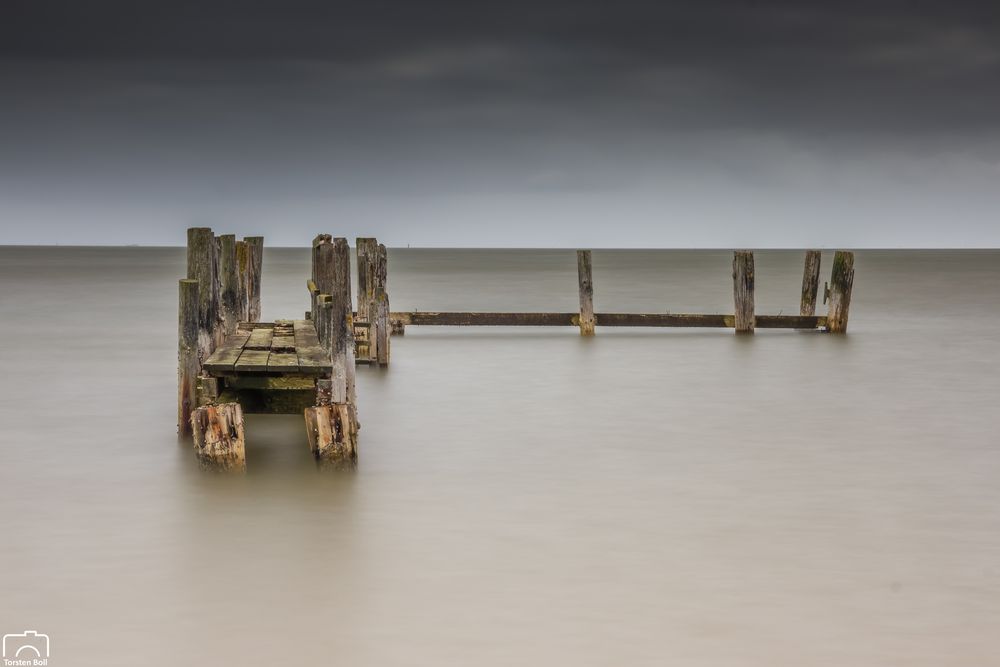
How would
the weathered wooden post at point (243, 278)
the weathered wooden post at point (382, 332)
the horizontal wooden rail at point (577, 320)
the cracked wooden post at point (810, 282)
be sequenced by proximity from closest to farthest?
the weathered wooden post at point (243, 278), the weathered wooden post at point (382, 332), the horizontal wooden rail at point (577, 320), the cracked wooden post at point (810, 282)

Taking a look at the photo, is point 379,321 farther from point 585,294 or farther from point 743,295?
point 743,295

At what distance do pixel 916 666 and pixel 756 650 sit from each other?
2.11 feet

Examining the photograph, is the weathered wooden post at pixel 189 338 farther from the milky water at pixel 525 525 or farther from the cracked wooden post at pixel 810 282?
the cracked wooden post at pixel 810 282

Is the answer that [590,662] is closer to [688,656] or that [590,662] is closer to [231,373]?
[688,656]

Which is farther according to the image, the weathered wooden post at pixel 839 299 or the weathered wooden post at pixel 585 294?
the weathered wooden post at pixel 839 299

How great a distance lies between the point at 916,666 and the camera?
4855 mm

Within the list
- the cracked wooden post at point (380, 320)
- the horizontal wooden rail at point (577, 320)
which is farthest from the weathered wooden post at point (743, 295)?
the cracked wooden post at point (380, 320)

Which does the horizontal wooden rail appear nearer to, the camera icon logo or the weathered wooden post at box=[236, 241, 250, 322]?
the weathered wooden post at box=[236, 241, 250, 322]

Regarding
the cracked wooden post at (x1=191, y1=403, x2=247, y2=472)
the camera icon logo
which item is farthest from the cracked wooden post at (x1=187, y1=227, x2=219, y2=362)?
the camera icon logo

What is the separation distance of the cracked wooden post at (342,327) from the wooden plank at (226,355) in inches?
28.7

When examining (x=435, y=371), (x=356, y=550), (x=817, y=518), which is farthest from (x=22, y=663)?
(x=435, y=371)

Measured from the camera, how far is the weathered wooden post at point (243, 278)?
13.1 m

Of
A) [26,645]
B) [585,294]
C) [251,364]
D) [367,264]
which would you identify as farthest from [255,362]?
[585,294]

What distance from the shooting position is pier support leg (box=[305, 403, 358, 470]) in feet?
25.9
